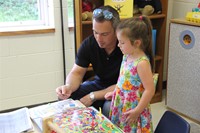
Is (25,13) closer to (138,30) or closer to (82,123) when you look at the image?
(138,30)

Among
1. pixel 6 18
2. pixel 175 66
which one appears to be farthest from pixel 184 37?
pixel 6 18

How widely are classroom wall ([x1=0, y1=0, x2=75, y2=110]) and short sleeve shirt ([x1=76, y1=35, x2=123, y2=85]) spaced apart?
654mm

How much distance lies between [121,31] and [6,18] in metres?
1.53

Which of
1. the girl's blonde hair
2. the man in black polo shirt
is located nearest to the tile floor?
the man in black polo shirt

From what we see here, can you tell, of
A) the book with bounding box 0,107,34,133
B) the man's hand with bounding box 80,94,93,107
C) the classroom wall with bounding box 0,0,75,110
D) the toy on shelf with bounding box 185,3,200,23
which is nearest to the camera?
the book with bounding box 0,107,34,133

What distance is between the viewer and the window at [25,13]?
2.56 metres

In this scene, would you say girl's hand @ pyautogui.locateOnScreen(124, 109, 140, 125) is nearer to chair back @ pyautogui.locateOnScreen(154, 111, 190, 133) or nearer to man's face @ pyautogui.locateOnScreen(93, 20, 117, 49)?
chair back @ pyautogui.locateOnScreen(154, 111, 190, 133)

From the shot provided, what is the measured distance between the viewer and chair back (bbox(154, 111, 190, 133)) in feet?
4.08

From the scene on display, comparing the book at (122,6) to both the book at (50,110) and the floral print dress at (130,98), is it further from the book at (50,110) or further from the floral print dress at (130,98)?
the book at (50,110)

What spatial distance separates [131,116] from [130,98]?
0.11m

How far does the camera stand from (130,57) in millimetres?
1509

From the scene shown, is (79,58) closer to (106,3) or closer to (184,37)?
(106,3)

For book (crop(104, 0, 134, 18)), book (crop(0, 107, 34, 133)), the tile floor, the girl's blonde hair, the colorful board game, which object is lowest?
the tile floor

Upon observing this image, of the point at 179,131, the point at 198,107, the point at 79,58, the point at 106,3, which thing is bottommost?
the point at 198,107
